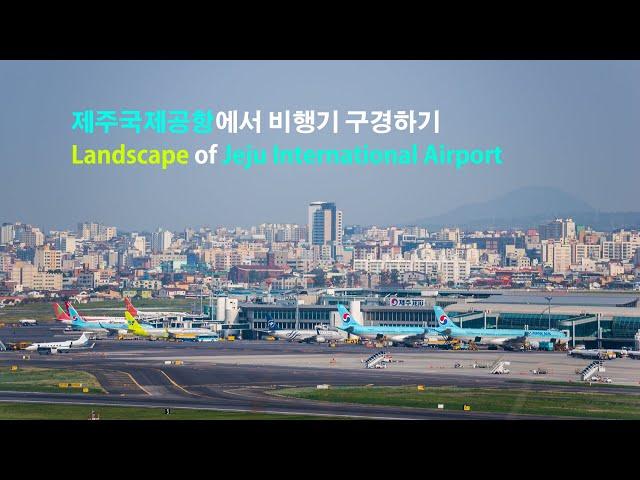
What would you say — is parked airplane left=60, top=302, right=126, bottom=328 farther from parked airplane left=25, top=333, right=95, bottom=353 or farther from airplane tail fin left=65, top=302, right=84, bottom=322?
parked airplane left=25, top=333, right=95, bottom=353

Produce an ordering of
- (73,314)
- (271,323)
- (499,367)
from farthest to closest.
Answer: (271,323) < (73,314) < (499,367)

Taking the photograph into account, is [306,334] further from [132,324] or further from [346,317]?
[132,324]

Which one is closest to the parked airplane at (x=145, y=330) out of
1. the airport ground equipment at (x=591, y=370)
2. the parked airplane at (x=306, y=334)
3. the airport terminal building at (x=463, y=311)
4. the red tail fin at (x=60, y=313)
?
the red tail fin at (x=60, y=313)

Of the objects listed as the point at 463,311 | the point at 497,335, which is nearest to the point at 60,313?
the point at 463,311

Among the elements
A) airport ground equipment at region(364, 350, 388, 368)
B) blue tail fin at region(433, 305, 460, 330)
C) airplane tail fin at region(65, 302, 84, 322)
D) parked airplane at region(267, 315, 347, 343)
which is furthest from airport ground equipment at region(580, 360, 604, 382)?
airplane tail fin at region(65, 302, 84, 322)

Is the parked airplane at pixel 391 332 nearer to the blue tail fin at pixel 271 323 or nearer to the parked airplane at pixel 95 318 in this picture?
the blue tail fin at pixel 271 323

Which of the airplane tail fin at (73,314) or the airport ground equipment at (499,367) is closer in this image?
the airplane tail fin at (73,314)
